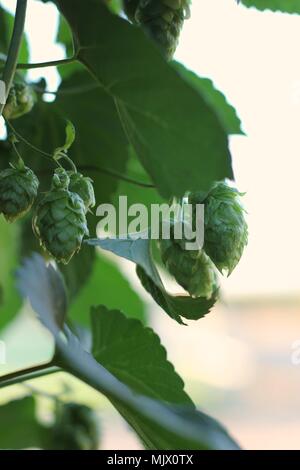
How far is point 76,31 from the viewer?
0.72 metres

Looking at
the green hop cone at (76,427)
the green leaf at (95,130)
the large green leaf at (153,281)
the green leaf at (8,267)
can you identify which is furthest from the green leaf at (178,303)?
the green hop cone at (76,427)

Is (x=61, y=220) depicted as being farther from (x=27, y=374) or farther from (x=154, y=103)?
(x=27, y=374)

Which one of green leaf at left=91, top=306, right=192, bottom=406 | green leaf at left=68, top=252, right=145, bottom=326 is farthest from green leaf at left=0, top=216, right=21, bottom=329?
green leaf at left=91, top=306, right=192, bottom=406

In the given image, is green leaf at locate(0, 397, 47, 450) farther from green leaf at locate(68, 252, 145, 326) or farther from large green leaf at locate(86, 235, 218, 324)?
large green leaf at locate(86, 235, 218, 324)

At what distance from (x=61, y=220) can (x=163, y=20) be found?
19 cm

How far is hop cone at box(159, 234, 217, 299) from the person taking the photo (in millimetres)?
841

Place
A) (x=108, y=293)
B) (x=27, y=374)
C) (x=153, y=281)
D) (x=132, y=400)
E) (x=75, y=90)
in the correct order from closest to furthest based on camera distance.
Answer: (x=132, y=400) < (x=153, y=281) < (x=27, y=374) < (x=75, y=90) < (x=108, y=293)

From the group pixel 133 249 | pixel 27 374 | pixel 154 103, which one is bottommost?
pixel 27 374

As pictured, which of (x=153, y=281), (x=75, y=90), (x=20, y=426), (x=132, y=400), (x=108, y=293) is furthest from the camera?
(x=108, y=293)

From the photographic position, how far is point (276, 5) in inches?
36.6

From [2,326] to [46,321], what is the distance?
666 millimetres

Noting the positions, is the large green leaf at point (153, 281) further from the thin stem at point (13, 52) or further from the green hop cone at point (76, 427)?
the green hop cone at point (76, 427)

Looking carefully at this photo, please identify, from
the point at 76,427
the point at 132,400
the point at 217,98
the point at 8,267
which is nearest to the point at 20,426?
the point at 76,427

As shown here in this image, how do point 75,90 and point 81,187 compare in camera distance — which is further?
point 75,90
